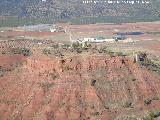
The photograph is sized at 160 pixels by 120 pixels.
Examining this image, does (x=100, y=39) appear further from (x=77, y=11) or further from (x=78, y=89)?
(x=78, y=89)

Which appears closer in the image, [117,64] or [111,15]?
[117,64]

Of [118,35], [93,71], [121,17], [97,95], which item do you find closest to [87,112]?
[97,95]

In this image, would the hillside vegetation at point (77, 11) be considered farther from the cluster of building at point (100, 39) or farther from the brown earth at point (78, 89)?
the brown earth at point (78, 89)

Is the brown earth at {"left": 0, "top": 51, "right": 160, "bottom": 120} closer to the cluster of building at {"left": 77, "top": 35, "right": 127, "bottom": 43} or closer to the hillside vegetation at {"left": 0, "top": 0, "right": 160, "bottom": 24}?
the cluster of building at {"left": 77, "top": 35, "right": 127, "bottom": 43}

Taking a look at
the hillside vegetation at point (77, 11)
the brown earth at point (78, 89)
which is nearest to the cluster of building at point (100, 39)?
the hillside vegetation at point (77, 11)

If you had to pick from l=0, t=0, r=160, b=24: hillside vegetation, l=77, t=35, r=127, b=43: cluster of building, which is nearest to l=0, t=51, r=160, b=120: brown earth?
l=77, t=35, r=127, b=43: cluster of building

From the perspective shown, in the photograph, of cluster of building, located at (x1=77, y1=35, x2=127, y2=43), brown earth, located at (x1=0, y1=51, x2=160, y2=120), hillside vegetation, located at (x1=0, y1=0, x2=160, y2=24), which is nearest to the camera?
brown earth, located at (x1=0, y1=51, x2=160, y2=120)

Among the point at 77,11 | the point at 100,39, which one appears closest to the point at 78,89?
the point at 100,39

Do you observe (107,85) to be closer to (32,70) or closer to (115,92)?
(115,92)
